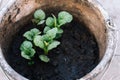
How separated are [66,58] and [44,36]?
21 centimetres

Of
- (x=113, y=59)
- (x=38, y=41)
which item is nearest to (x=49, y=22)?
(x=38, y=41)

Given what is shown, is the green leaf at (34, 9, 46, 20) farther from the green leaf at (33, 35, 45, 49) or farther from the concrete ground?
the concrete ground

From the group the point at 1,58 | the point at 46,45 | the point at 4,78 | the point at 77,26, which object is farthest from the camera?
the point at 4,78

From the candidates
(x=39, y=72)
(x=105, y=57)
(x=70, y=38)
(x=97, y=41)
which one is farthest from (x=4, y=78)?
(x=105, y=57)

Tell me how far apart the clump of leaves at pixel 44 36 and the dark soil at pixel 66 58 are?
7 centimetres

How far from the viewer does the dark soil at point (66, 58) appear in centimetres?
136

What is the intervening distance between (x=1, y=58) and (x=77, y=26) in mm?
477

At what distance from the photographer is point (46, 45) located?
4.11 feet

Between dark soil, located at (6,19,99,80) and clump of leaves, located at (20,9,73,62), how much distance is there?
0.07 metres

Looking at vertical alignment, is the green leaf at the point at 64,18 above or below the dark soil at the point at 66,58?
above

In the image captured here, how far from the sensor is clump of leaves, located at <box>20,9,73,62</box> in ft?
4.03

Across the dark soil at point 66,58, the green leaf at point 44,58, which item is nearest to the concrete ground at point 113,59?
the dark soil at point 66,58

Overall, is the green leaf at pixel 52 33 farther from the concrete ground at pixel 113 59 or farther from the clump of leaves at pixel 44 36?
the concrete ground at pixel 113 59

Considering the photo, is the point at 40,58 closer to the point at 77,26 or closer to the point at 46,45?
the point at 46,45
